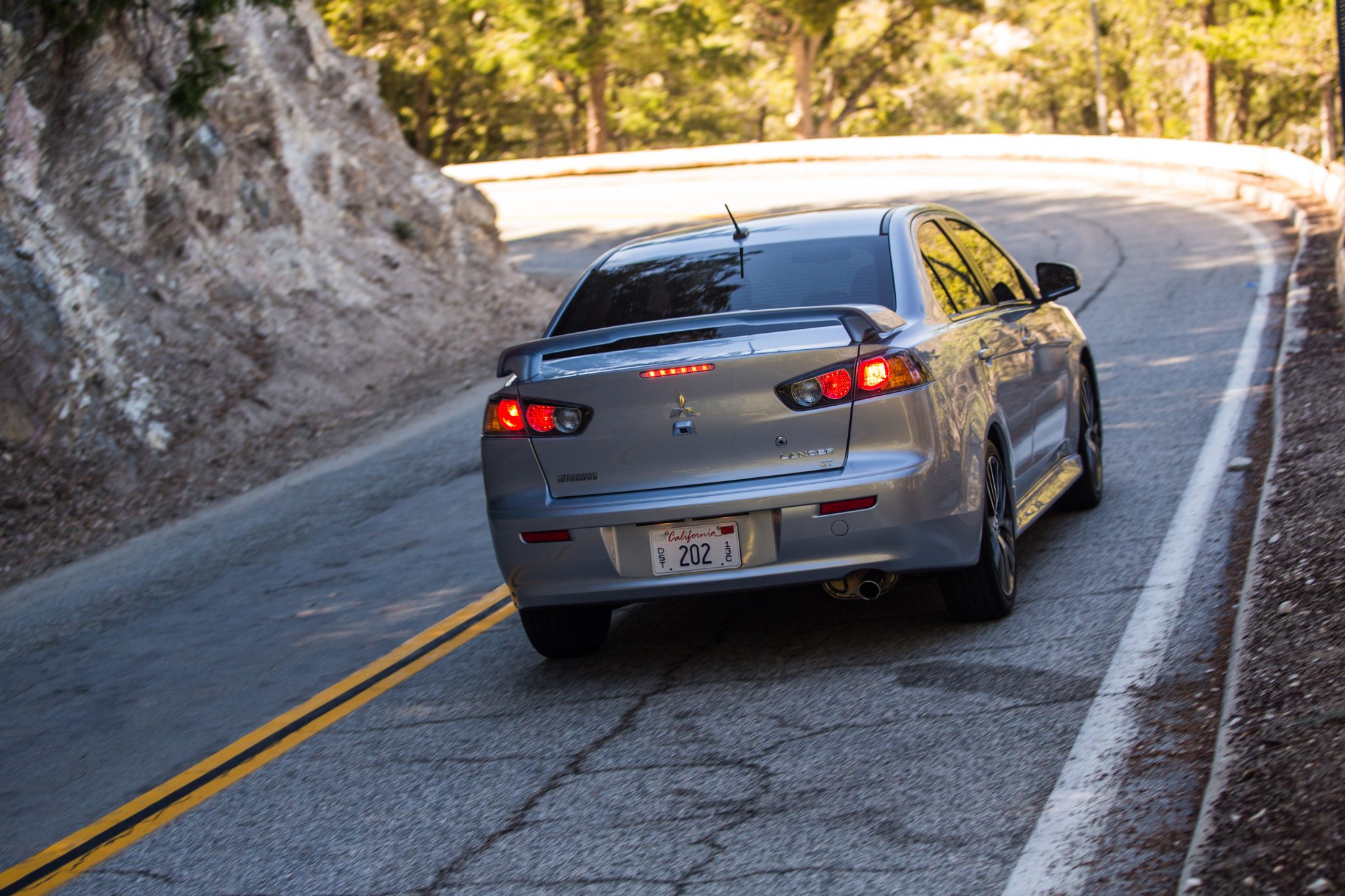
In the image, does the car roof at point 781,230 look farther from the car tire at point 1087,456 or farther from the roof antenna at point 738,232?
the car tire at point 1087,456

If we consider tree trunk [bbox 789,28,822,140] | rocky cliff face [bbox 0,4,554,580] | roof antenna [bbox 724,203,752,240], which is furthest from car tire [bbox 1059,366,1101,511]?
tree trunk [bbox 789,28,822,140]

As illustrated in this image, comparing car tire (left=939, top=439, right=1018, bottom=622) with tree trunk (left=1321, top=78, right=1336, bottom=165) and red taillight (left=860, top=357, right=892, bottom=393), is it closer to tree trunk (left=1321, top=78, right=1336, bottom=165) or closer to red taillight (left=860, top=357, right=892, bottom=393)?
red taillight (left=860, top=357, right=892, bottom=393)

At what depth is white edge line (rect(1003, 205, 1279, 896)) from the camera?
12.0 ft

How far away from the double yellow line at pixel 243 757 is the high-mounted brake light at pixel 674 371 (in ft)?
5.77

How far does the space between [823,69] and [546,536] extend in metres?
57.6

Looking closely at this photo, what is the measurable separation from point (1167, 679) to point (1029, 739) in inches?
25.8

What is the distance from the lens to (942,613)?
20.1 ft

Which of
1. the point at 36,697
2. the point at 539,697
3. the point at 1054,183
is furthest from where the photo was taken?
the point at 1054,183

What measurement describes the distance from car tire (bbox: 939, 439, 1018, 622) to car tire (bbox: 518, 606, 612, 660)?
4.49ft

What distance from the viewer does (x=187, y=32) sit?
15.1 metres

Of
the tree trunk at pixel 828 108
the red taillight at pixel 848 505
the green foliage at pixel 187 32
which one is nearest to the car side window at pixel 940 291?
the red taillight at pixel 848 505

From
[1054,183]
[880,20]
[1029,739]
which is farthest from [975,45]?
[1029,739]

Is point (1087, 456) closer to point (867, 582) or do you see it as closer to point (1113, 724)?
point (867, 582)

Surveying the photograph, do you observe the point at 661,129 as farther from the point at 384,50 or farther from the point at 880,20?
the point at 384,50
